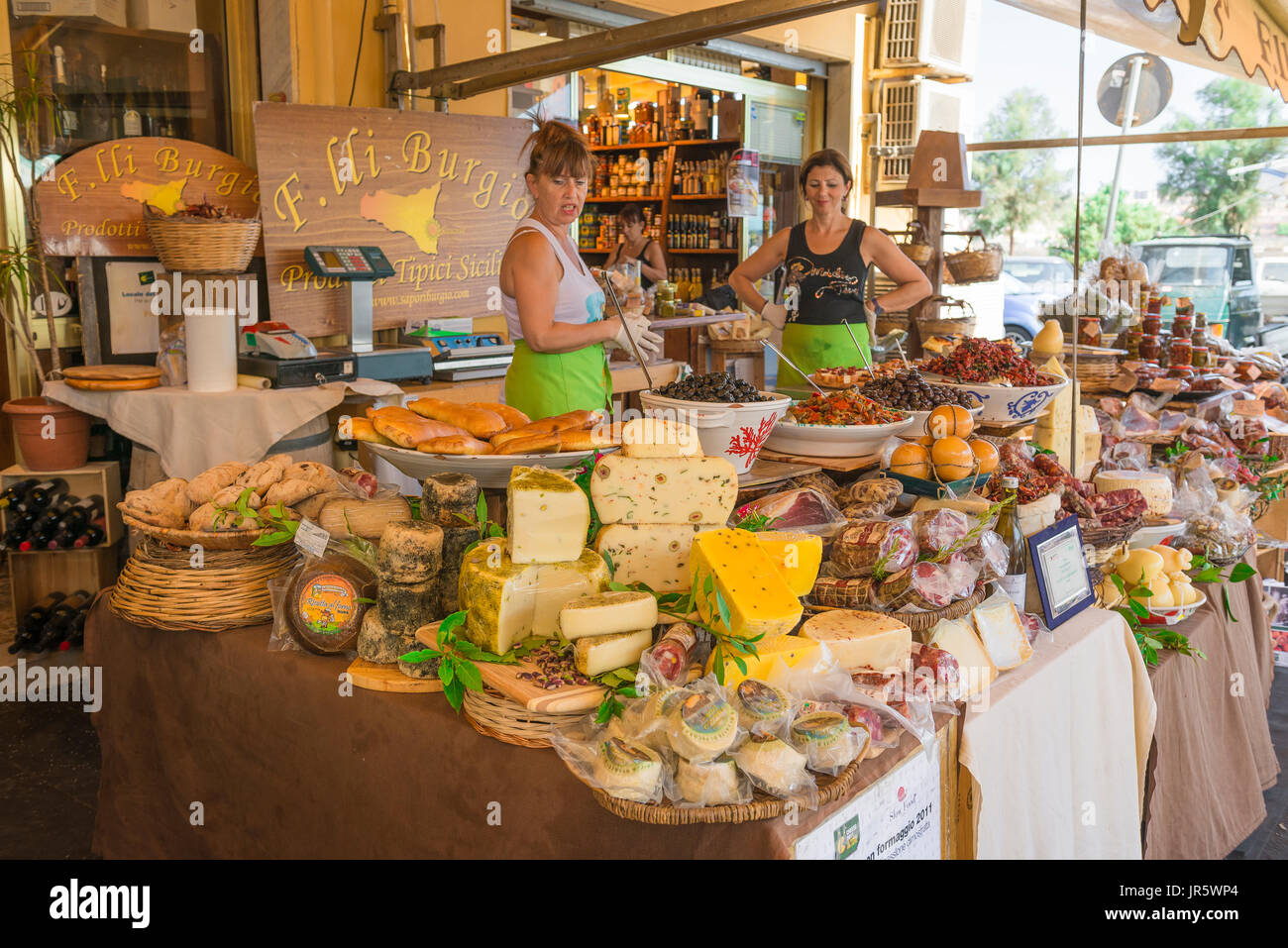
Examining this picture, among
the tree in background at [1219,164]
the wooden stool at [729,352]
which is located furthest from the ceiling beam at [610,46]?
the tree in background at [1219,164]

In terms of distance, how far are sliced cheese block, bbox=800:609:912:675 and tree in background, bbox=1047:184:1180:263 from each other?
17605mm

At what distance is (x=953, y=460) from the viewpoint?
2.23 metres

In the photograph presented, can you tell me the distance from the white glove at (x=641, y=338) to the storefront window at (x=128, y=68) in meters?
A: 2.85

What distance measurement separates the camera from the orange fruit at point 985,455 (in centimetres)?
227

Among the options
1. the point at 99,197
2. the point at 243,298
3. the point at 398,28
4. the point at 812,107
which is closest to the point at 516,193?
the point at 398,28

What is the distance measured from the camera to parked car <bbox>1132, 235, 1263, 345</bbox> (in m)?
8.90

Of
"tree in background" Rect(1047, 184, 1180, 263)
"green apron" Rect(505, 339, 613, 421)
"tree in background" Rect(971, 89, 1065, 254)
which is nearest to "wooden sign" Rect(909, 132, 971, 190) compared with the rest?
"green apron" Rect(505, 339, 613, 421)

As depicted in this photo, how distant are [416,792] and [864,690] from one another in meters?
0.69

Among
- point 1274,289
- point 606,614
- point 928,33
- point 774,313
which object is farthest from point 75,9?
point 1274,289

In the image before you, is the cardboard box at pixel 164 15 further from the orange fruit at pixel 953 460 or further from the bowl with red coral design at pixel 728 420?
the orange fruit at pixel 953 460

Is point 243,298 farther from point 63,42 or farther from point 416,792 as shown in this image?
point 416,792

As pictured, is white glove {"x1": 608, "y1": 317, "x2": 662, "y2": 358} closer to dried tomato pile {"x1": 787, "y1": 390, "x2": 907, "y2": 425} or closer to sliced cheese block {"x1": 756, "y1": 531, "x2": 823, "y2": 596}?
dried tomato pile {"x1": 787, "y1": 390, "x2": 907, "y2": 425}

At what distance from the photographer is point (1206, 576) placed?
2656 mm
